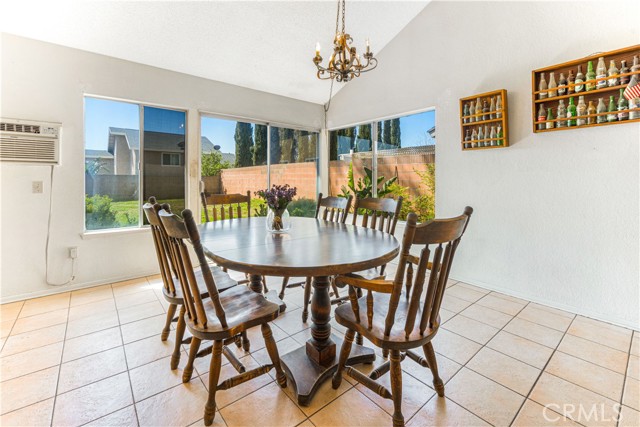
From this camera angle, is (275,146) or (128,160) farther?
(275,146)

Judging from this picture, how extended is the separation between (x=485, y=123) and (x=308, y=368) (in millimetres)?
2935

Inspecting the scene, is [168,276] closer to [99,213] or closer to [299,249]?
[299,249]

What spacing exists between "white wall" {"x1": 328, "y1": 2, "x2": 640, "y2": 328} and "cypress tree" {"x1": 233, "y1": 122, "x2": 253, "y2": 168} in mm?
Result: 2296

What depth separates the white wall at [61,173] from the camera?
9.14 ft

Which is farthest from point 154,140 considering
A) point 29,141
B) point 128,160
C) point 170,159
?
point 29,141

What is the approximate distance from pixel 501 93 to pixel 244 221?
279 centimetres

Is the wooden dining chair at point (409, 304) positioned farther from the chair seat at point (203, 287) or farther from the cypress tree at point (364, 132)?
the cypress tree at point (364, 132)

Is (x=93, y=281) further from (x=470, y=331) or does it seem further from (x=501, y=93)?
(x=501, y=93)

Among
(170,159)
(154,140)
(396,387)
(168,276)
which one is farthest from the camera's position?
(170,159)

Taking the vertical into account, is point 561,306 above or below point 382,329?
below

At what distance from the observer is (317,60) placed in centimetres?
244

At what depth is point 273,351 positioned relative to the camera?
1.61m

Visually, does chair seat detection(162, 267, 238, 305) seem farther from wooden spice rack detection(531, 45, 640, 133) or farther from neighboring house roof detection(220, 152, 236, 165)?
wooden spice rack detection(531, 45, 640, 133)

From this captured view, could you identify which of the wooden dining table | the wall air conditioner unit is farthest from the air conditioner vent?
the wooden dining table
